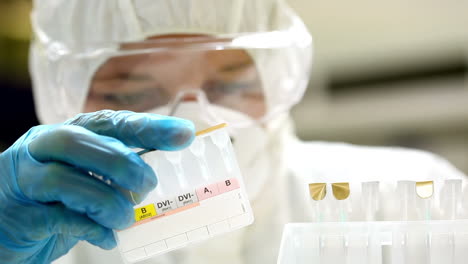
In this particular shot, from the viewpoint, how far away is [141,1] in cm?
126

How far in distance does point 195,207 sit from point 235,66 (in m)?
0.61

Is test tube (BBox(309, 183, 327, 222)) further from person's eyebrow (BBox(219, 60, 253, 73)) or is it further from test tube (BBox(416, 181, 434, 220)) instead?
person's eyebrow (BBox(219, 60, 253, 73))

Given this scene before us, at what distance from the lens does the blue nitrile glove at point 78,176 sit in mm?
753

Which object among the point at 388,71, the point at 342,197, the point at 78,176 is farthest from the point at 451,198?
the point at 388,71

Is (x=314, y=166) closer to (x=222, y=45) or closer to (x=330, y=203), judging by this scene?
(x=222, y=45)

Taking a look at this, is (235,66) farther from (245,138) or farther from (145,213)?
(145,213)

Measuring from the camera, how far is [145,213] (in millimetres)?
759

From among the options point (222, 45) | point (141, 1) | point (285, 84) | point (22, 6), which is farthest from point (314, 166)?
point (22, 6)

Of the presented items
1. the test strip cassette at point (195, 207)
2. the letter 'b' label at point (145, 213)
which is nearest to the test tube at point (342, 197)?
the test strip cassette at point (195, 207)

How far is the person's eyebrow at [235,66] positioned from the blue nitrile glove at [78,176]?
0.48 meters

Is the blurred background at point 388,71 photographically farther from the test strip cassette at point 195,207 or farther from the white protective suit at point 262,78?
the test strip cassette at point 195,207

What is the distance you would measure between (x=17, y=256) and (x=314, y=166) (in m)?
0.97

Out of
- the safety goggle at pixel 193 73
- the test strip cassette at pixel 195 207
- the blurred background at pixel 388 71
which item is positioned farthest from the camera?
the blurred background at pixel 388 71

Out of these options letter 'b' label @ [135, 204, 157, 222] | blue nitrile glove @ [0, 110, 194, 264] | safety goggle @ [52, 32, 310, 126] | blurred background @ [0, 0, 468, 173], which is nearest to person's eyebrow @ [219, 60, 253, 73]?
safety goggle @ [52, 32, 310, 126]
